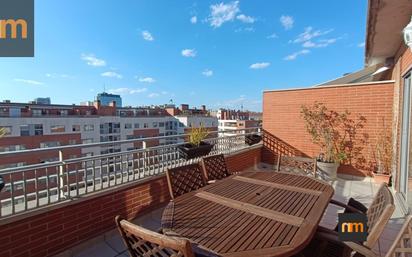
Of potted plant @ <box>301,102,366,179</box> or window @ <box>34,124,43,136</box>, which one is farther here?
window @ <box>34,124,43,136</box>

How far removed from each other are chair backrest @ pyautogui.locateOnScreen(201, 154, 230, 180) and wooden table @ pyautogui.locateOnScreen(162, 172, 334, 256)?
2.16 ft

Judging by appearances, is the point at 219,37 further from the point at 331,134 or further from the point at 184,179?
the point at 184,179

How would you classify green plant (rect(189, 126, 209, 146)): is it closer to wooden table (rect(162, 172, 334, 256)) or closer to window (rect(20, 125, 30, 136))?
wooden table (rect(162, 172, 334, 256))

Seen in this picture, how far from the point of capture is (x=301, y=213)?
5.75 ft

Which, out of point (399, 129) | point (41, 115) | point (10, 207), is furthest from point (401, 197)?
point (41, 115)

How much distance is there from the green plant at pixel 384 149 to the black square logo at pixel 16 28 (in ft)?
27.5

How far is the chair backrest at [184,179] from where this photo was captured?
2.60 meters

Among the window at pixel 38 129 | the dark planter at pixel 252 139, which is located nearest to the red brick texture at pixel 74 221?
the dark planter at pixel 252 139

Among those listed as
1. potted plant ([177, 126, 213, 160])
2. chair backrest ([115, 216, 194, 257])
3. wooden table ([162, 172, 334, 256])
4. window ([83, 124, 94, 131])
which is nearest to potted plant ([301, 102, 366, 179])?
potted plant ([177, 126, 213, 160])

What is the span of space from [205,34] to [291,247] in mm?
10267

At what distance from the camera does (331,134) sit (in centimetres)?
564

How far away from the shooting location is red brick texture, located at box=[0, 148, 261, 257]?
2.10 metres

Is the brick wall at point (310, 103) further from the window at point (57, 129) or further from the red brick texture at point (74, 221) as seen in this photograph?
the window at point (57, 129)

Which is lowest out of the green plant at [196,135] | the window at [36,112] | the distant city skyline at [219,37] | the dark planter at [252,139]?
the dark planter at [252,139]
